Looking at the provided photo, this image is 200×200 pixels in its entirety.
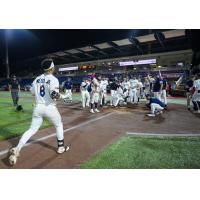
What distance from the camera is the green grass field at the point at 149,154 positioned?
3.45 m

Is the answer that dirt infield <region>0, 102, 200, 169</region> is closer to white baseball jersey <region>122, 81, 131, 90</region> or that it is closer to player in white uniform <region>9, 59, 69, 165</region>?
player in white uniform <region>9, 59, 69, 165</region>

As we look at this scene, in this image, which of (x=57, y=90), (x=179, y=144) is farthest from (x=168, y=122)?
(x=57, y=90)

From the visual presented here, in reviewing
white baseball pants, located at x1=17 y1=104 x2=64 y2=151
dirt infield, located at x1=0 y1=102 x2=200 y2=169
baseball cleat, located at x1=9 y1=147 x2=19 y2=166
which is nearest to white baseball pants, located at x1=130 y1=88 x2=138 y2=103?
dirt infield, located at x1=0 y1=102 x2=200 y2=169

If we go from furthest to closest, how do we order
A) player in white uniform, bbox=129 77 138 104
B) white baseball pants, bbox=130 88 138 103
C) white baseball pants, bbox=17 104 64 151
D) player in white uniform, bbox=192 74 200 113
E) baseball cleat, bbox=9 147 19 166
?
white baseball pants, bbox=130 88 138 103 → player in white uniform, bbox=129 77 138 104 → player in white uniform, bbox=192 74 200 113 → white baseball pants, bbox=17 104 64 151 → baseball cleat, bbox=9 147 19 166

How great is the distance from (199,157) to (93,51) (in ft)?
91.0

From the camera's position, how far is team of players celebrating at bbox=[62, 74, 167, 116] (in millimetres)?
8812

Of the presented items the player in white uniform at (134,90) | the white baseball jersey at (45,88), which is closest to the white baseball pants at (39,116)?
the white baseball jersey at (45,88)

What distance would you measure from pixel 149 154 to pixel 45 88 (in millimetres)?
2426

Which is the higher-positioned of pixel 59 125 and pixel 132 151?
pixel 59 125

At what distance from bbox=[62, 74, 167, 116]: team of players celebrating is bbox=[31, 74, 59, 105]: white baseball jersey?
5379 mm
